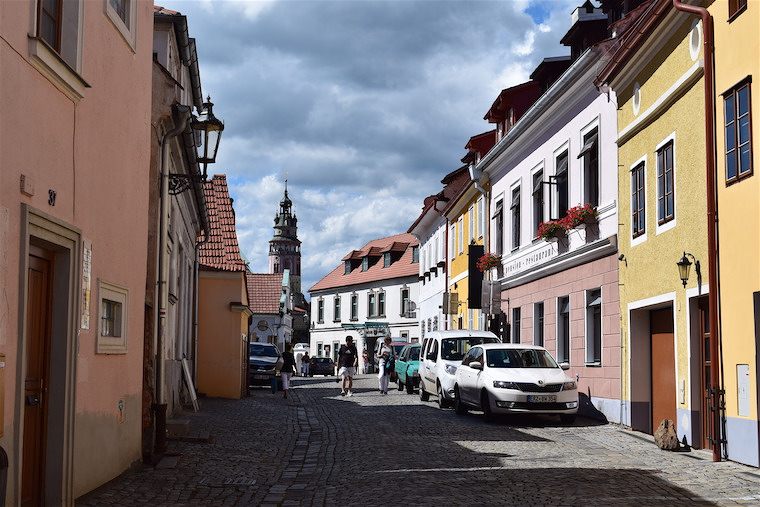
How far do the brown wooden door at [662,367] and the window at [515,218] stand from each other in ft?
35.6

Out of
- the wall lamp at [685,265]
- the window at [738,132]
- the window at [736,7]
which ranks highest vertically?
the window at [736,7]

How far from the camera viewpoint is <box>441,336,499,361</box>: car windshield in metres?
24.6

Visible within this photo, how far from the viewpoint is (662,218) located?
16.5m

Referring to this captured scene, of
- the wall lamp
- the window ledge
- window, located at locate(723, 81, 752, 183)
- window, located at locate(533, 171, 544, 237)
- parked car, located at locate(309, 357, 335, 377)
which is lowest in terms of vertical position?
parked car, located at locate(309, 357, 335, 377)

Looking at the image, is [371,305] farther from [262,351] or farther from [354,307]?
[262,351]

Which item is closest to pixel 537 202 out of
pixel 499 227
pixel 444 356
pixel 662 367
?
pixel 499 227

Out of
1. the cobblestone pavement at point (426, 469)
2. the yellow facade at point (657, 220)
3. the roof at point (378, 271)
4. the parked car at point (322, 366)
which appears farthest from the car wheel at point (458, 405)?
the roof at point (378, 271)

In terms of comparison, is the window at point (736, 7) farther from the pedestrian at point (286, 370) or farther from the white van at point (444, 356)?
the pedestrian at point (286, 370)

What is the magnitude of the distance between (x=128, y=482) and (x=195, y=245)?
16832 millimetres

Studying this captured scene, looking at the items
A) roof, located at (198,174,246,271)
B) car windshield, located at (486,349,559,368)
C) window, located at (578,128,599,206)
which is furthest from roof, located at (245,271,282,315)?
car windshield, located at (486,349,559,368)

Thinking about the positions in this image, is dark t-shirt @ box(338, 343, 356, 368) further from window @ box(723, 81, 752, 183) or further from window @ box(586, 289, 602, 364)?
window @ box(723, 81, 752, 183)

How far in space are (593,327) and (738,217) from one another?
8.80m

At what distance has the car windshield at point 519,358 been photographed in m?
20.1

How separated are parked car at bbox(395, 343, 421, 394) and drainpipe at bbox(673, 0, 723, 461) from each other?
17259 mm
